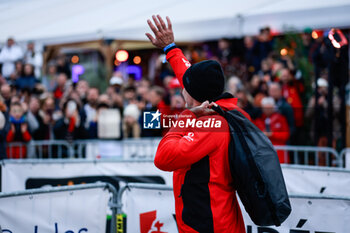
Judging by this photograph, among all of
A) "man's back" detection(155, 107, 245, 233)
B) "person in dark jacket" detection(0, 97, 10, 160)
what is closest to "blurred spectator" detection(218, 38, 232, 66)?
"person in dark jacket" detection(0, 97, 10, 160)

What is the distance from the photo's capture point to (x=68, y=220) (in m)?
3.84

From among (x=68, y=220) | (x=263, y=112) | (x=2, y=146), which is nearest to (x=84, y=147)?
(x=2, y=146)

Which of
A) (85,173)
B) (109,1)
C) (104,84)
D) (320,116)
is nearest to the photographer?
(85,173)

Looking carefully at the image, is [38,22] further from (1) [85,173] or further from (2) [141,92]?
(1) [85,173]

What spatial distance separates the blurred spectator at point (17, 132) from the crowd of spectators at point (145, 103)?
2 centimetres

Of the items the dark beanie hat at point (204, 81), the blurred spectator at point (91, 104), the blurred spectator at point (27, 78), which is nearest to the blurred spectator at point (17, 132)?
the blurred spectator at point (91, 104)

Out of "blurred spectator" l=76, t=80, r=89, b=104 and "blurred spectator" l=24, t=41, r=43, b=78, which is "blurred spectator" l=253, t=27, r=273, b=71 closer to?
"blurred spectator" l=76, t=80, r=89, b=104

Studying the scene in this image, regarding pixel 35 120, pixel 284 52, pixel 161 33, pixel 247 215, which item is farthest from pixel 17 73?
pixel 161 33

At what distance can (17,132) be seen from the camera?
7.16 meters

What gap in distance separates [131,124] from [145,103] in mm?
1271

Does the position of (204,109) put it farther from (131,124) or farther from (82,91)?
(82,91)

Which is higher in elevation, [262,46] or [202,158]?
[262,46]

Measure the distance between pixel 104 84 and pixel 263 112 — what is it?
830cm

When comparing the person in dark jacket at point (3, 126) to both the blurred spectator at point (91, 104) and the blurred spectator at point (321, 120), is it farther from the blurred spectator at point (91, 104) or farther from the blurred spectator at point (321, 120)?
the blurred spectator at point (321, 120)
